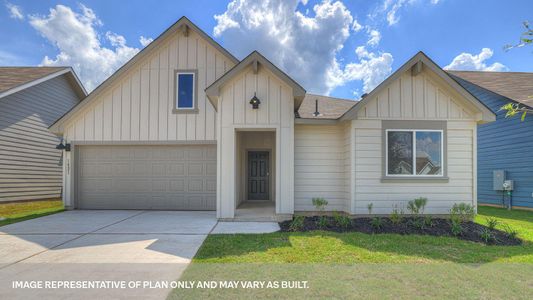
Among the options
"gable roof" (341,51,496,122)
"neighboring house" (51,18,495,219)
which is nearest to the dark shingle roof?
"neighboring house" (51,18,495,219)

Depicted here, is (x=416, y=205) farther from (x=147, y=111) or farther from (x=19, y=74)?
(x=19, y=74)

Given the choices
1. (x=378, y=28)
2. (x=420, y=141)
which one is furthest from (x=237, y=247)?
(x=378, y=28)

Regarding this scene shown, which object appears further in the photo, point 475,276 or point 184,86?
point 184,86

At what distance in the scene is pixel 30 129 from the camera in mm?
11516

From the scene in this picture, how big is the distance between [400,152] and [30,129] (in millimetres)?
13836

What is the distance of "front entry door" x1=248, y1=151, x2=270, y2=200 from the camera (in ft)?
34.6

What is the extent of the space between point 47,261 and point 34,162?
9.85m

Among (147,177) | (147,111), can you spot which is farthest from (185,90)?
(147,177)

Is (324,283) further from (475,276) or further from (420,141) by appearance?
(420,141)

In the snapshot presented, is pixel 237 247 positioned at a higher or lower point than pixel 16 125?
lower

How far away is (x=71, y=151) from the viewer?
9609 millimetres

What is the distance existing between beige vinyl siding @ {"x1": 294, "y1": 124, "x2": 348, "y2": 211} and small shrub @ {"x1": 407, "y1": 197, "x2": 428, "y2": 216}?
5.37ft

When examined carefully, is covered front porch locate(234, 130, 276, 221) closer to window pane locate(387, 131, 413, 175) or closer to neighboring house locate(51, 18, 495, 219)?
neighboring house locate(51, 18, 495, 219)

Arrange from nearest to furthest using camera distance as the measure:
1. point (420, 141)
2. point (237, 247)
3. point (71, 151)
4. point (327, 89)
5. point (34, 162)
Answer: point (237, 247)
point (420, 141)
point (71, 151)
point (34, 162)
point (327, 89)
